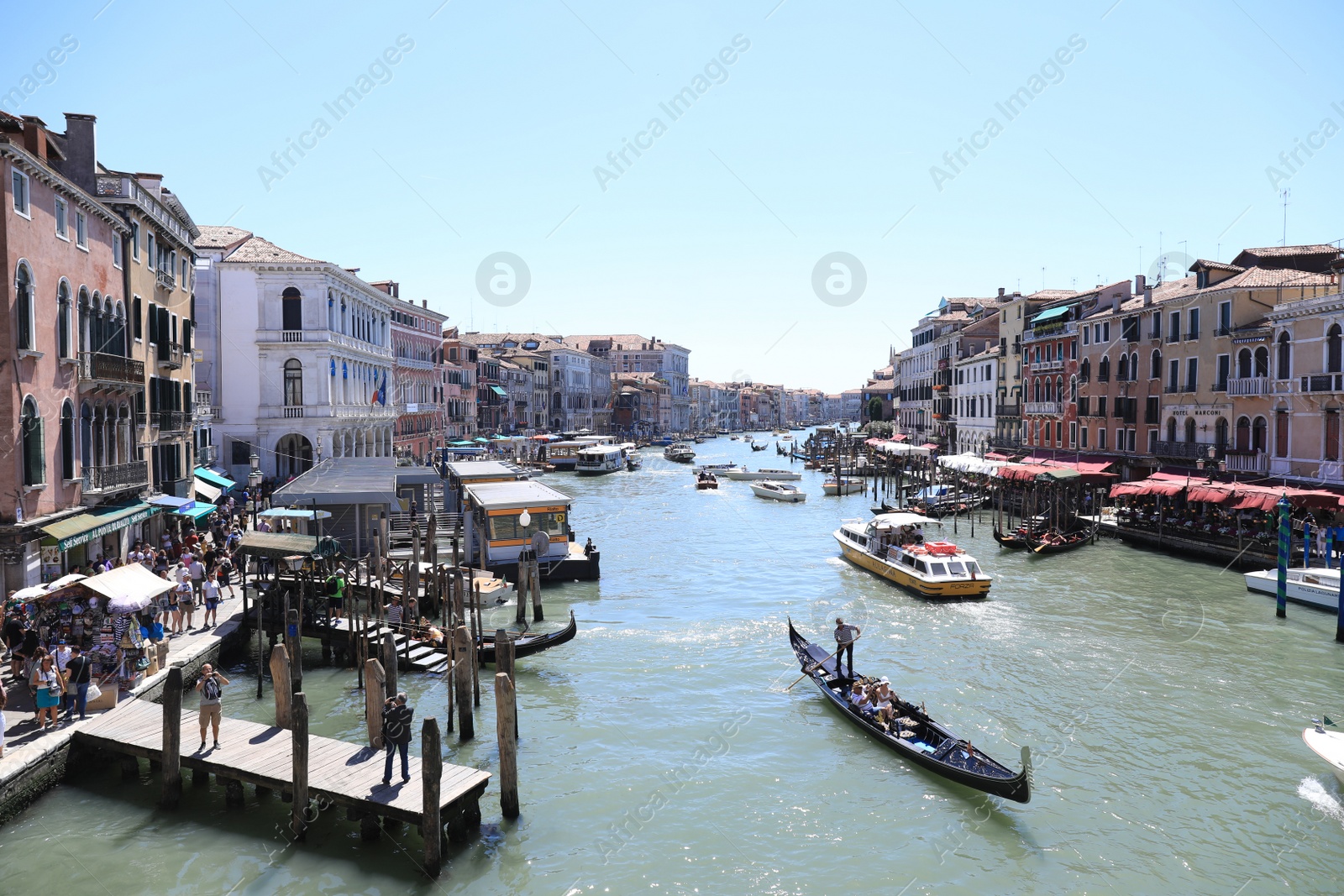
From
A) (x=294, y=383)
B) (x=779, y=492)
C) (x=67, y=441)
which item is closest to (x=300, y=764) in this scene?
(x=67, y=441)

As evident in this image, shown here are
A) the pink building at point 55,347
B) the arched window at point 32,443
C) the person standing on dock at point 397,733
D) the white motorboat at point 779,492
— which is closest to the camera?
the person standing on dock at point 397,733

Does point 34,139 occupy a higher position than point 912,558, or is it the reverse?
point 34,139

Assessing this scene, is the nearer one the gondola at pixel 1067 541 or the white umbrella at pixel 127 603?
the white umbrella at pixel 127 603

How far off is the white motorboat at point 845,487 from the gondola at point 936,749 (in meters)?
44.4

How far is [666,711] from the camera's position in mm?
16781

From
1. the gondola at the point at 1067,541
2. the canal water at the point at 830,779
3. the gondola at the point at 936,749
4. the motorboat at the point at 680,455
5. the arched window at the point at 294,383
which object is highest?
the arched window at the point at 294,383

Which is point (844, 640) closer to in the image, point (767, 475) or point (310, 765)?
point (310, 765)

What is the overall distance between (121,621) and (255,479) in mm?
20637

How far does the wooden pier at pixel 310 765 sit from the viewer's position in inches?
458

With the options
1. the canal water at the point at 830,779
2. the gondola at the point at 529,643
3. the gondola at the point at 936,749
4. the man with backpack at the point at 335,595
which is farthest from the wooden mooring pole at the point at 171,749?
the gondola at the point at 936,749

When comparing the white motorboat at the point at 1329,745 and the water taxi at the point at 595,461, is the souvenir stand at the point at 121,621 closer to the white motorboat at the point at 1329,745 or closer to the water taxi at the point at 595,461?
the white motorboat at the point at 1329,745

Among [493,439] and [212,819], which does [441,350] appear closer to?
[493,439]

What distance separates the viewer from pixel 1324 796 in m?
13.2

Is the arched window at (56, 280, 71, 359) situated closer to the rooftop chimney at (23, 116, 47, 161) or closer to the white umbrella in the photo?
the rooftop chimney at (23, 116, 47, 161)
